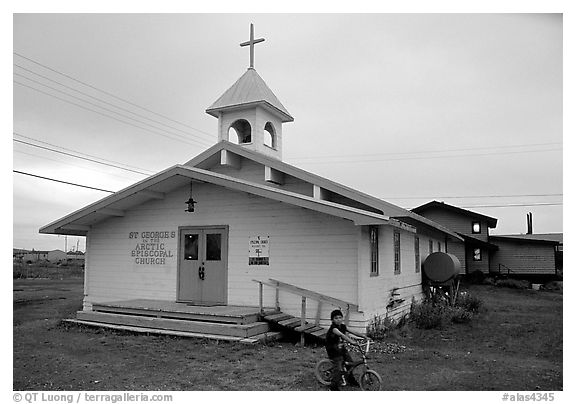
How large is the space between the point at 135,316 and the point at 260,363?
4503 millimetres

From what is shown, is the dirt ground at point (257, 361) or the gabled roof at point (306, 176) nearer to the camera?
the dirt ground at point (257, 361)

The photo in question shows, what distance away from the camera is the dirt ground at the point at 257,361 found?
7707 mm

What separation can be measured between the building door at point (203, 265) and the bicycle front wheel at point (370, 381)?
242 inches

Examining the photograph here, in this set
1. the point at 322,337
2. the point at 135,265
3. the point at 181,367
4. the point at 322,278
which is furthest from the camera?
the point at 135,265

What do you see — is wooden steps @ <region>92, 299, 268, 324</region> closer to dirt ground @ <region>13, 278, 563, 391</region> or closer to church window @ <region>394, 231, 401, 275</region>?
dirt ground @ <region>13, 278, 563, 391</region>

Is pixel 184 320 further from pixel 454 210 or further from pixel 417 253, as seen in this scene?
pixel 454 210

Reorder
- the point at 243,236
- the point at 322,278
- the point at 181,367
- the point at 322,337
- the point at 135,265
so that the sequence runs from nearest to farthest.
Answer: the point at 181,367 < the point at 322,337 < the point at 322,278 < the point at 243,236 < the point at 135,265

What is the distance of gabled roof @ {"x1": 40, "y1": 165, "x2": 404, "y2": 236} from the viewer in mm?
10703

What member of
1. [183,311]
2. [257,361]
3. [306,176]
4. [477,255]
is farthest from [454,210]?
[257,361]

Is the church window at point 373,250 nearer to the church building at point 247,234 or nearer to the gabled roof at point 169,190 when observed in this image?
the church building at point 247,234

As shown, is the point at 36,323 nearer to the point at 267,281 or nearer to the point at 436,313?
the point at 267,281

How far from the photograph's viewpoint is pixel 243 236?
1288 cm

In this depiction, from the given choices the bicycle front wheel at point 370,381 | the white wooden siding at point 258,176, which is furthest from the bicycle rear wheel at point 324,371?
the white wooden siding at point 258,176
